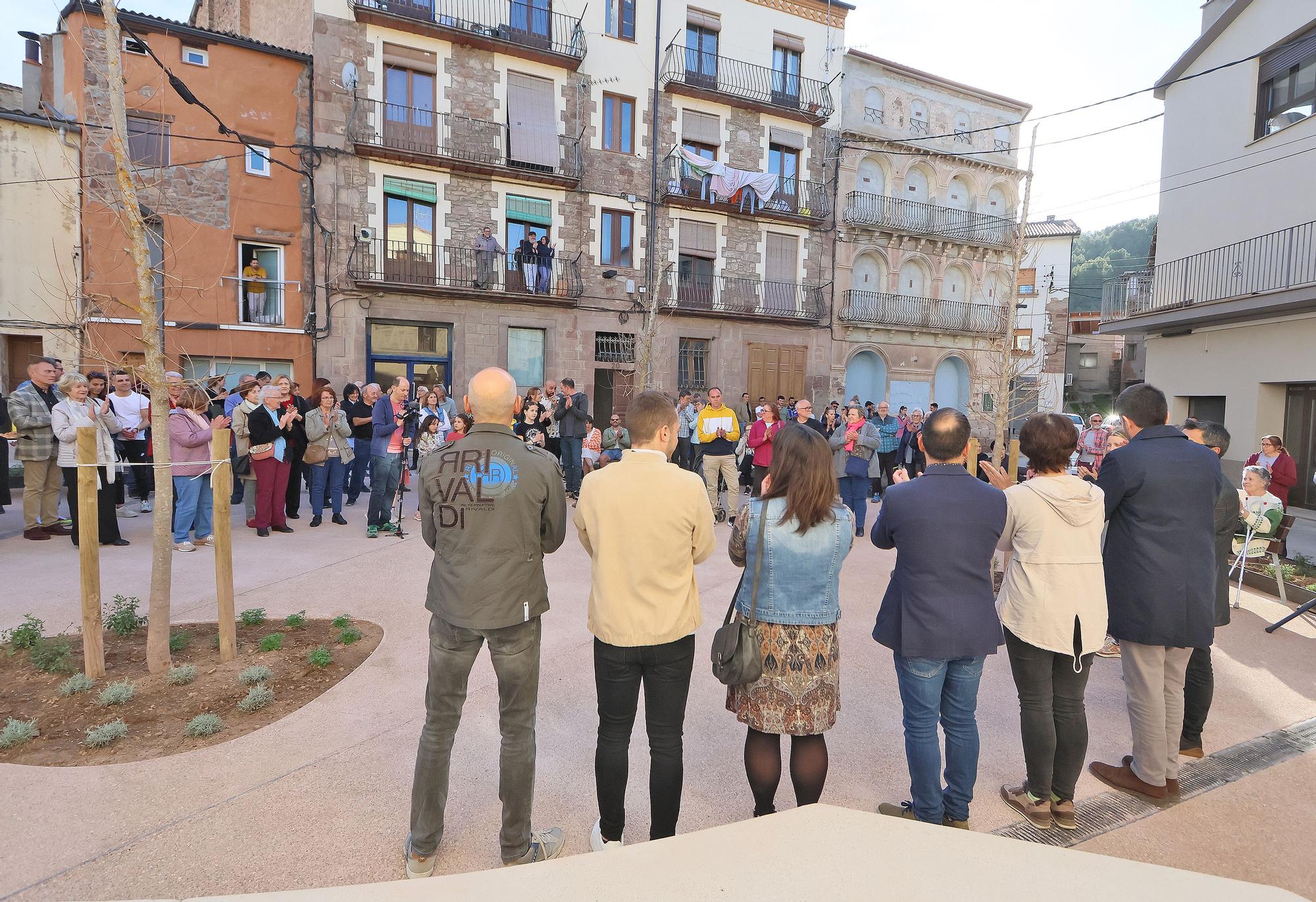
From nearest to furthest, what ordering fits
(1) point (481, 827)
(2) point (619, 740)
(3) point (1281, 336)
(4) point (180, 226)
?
(2) point (619, 740)
(1) point (481, 827)
(3) point (1281, 336)
(4) point (180, 226)

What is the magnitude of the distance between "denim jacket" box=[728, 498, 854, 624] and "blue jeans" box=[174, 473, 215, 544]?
6.84 meters

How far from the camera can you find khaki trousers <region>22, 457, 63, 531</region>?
751cm

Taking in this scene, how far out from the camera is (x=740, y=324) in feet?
70.5

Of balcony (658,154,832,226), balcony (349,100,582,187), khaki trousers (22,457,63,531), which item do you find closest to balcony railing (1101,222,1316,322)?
balcony (658,154,832,226)

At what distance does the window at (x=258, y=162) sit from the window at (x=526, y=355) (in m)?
6.46

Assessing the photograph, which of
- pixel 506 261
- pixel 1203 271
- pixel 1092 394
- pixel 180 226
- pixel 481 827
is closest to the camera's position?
pixel 481 827

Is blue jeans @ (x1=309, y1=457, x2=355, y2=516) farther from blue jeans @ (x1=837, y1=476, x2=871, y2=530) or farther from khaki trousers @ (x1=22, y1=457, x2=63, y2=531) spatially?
blue jeans @ (x1=837, y1=476, x2=871, y2=530)

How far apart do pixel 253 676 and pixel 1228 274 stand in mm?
17112

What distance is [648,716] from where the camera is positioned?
2.77 metres

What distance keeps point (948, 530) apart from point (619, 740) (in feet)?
5.02

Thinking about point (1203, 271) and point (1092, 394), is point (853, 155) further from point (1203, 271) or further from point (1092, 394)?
point (1092, 394)

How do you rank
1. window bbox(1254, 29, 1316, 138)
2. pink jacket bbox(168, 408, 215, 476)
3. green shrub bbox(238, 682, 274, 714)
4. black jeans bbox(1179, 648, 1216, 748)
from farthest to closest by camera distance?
1. window bbox(1254, 29, 1316, 138)
2. pink jacket bbox(168, 408, 215, 476)
3. green shrub bbox(238, 682, 274, 714)
4. black jeans bbox(1179, 648, 1216, 748)

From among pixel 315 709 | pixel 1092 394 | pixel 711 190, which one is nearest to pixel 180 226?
pixel 711 190

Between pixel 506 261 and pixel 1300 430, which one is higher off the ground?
pixel 506 261
